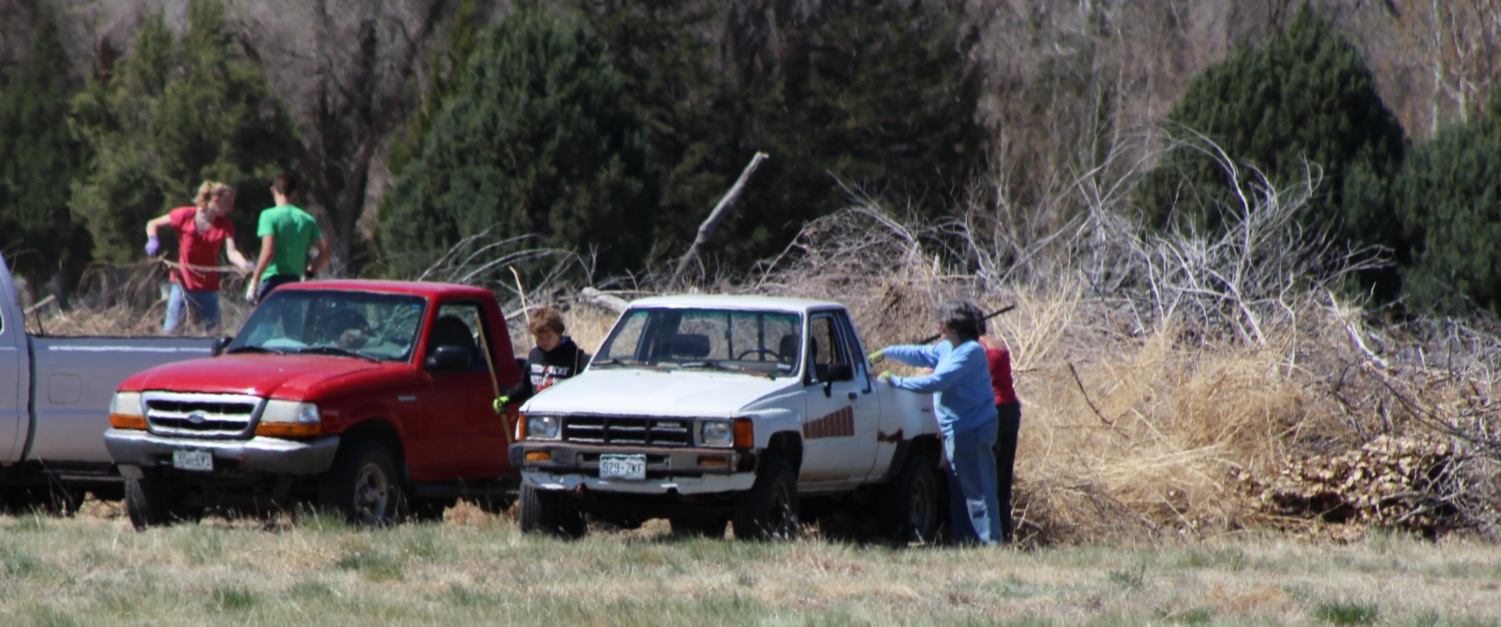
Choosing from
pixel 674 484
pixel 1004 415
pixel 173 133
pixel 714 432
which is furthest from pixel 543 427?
pixel 173 133

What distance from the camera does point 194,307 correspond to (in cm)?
1545

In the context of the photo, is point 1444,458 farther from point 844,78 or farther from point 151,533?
point 844,78

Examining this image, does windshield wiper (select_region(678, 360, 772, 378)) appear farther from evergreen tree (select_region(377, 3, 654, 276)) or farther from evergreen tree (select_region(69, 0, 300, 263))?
evergreen tree (select_region(69, 0, 300, 263))

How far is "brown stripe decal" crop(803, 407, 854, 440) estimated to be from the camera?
35.1 feet

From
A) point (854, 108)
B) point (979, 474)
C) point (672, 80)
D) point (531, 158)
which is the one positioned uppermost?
point (672, 80)

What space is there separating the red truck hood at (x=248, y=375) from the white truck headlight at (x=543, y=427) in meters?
1.19

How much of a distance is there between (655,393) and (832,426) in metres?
1.19

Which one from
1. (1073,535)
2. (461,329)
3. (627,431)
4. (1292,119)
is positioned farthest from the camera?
(1292,119)

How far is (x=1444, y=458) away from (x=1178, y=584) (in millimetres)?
5027

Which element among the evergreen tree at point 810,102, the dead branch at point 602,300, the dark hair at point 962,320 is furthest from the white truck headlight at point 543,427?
the evergreen tree at point 810,102

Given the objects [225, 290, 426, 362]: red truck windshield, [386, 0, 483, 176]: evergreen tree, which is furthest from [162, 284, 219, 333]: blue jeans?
[386, 0, 483, 176]: evergreen tree

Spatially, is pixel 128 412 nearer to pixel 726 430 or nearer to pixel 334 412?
pixel 334 412

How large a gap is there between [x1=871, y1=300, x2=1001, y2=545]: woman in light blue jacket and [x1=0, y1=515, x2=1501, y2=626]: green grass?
17.9 inches

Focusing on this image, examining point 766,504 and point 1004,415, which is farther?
point 1004,415
